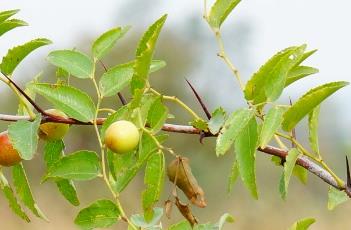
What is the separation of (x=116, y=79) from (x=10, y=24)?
6.2 inches

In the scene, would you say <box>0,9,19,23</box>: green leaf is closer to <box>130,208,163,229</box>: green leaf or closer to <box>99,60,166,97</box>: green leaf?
<box>99,60,166,97</box>: green leaf

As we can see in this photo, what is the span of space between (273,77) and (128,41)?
11.5m

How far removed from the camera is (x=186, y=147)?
425 inches

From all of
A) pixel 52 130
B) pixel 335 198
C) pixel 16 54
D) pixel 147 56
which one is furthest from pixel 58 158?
pixel 335 198

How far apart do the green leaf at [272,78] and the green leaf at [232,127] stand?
1.1 inches

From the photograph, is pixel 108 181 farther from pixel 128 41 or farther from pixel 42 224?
pixel 128 41

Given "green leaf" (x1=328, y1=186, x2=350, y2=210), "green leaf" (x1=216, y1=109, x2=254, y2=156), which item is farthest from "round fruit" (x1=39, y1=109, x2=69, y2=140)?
"green leaf" (x1=328, y1=186, x2=350, y2=210)

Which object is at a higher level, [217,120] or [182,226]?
[217,120]

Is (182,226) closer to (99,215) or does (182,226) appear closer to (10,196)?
(99,215)

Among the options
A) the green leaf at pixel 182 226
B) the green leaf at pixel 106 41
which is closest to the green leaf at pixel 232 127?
the green leaf at pixel 182 226

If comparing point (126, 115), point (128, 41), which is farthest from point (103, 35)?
point (128, 41)

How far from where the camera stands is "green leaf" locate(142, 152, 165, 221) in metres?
0.92

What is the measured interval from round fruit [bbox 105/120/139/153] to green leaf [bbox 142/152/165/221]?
1.2 inches

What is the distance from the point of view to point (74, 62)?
1.07m
